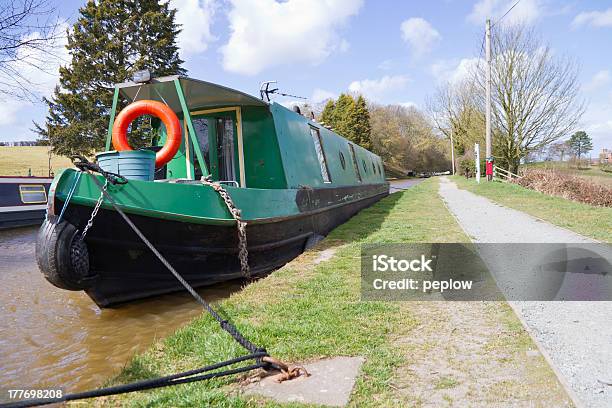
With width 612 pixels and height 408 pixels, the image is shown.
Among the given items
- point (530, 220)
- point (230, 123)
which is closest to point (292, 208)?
point (230, 123)

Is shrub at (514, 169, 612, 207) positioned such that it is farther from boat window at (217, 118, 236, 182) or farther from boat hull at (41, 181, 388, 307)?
boat window at (217, 118, 236, 182)

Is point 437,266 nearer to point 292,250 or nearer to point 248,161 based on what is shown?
point 292,250

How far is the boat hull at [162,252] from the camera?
4797 millimetres

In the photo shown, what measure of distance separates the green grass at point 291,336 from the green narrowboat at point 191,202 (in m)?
1.00

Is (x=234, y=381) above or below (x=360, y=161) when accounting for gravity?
below

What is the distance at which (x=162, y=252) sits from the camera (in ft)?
16.9

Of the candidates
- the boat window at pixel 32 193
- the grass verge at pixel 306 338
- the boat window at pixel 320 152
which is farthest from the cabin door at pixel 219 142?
the boat window at pixel 32 193

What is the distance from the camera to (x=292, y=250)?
293 inches

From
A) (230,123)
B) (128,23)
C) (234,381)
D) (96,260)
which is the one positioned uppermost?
(128,23)

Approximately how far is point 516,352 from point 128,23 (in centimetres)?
2721

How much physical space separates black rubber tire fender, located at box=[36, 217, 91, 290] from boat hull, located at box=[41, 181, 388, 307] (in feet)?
0.42

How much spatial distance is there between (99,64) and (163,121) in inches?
884

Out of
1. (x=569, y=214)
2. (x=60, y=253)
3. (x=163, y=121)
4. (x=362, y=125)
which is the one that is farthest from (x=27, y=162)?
(x=569, y=214)

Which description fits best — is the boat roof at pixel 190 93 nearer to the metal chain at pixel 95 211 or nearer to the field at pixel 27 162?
the metal chain at pixel 95 211
